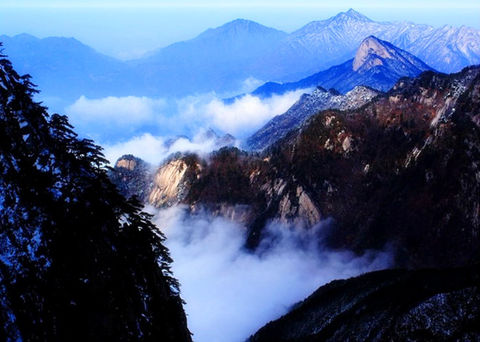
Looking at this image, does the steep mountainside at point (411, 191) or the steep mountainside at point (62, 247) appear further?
the steep mountainside at point (411, 191)

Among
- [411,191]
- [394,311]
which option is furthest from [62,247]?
[411,191]

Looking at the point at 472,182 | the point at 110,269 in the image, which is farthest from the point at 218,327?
the point at 110,269

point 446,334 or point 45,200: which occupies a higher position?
point 45,200

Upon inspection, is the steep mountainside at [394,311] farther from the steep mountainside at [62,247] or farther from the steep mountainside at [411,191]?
the steep mountainside at [411,191]

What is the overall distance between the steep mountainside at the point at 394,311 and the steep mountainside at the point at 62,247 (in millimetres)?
26882

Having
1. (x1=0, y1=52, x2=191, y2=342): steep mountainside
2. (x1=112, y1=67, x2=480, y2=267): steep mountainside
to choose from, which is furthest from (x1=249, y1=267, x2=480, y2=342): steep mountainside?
(x1=112, y1=67, x2=480, y2=267): steep mountainside

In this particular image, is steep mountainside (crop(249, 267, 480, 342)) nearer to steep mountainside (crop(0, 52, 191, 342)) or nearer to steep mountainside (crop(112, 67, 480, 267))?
steep mountainside (crop(0, 52, 191, 342))

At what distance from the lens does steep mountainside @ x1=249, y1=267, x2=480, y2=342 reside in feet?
155

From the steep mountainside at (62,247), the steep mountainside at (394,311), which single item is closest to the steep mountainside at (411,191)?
the steep mountainside at (394,311)

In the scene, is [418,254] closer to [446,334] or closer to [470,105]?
[470,105]

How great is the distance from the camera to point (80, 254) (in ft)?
106

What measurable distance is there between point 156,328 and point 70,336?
8361 mm

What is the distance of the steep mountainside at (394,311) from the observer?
1859 inches

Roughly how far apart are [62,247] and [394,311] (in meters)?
42.1
